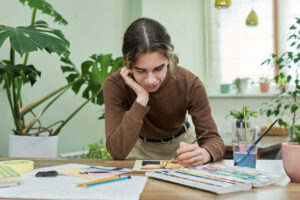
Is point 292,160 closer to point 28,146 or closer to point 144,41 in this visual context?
point 144,41

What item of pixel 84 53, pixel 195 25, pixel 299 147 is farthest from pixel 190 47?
pixel 299 147

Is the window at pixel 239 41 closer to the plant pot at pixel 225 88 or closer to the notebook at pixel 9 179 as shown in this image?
the plant pot at pixel 225 88

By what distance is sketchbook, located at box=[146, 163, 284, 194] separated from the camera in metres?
0.86

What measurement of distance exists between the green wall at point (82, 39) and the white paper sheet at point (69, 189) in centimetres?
168

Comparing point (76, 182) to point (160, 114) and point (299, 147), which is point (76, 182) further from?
point (160, 114)

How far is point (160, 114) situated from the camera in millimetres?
1798

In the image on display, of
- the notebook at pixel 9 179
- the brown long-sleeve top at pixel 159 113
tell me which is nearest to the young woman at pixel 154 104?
the brown long-sleeve top at pixel 159 113

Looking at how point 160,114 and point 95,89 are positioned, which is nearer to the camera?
point 160,114

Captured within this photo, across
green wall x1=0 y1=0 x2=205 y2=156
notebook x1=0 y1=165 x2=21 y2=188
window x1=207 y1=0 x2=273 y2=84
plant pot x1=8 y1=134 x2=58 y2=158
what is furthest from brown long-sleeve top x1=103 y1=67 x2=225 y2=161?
window x1=207 y1=0 x2=273 y2=84

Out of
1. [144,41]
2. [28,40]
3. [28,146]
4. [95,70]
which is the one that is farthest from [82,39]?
[144,41]

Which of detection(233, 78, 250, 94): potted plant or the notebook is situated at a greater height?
detection(233, 78, 250, 94): potted plant

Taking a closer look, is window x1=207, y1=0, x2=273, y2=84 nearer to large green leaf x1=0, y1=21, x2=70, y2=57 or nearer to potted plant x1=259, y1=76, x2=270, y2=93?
potted plant x1=259, y1=76, x2=270, y2=93

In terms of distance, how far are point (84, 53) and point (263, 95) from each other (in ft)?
7.11

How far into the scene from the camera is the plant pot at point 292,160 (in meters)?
1.00
